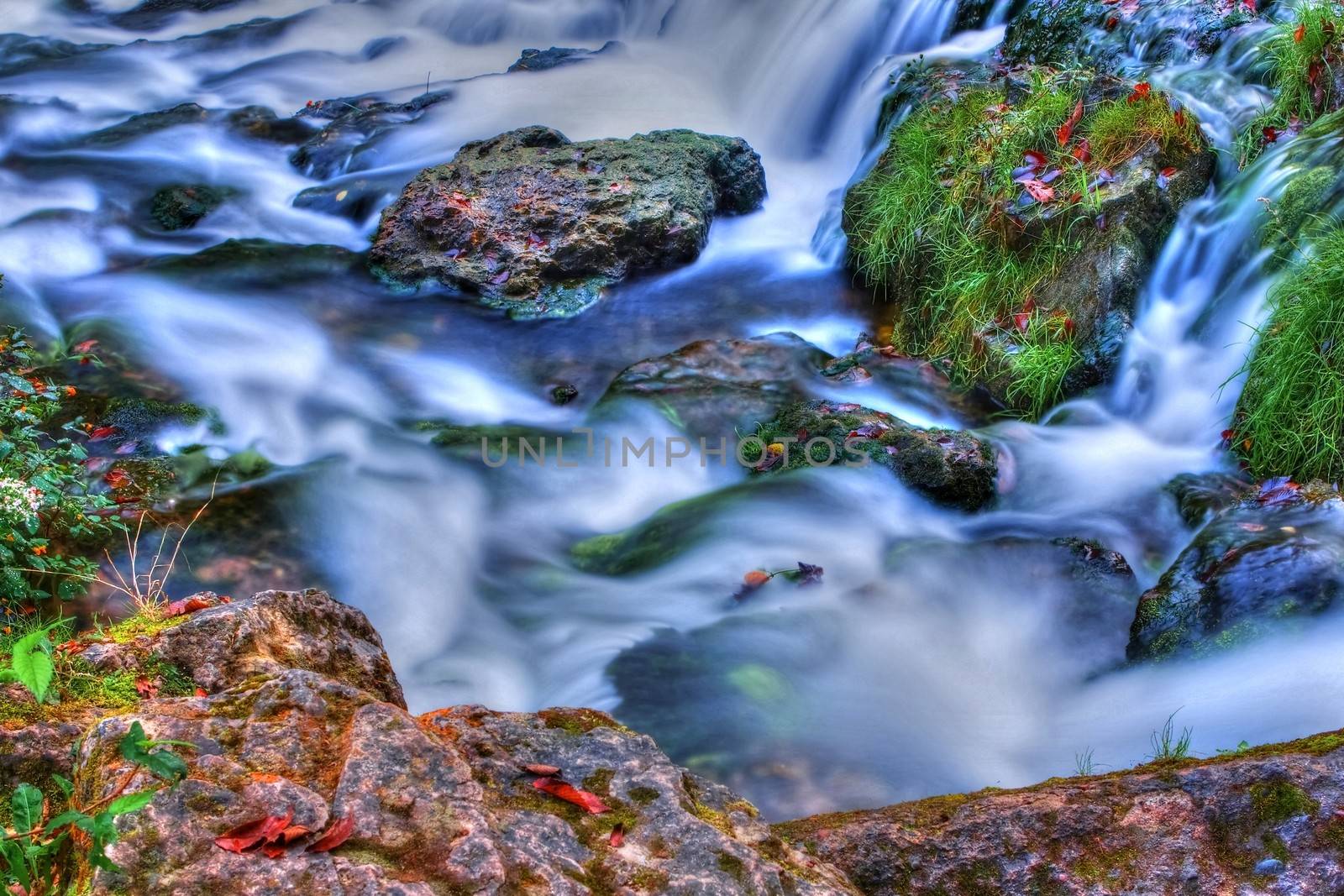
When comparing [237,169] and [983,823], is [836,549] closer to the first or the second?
[983,823]

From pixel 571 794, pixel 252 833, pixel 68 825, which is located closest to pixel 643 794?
pixel 571 794

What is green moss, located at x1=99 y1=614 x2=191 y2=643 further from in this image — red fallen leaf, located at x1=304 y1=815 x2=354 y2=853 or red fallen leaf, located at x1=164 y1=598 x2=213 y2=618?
red fallen leaf, located at x1=304 y1=815 x2=354 y2=853

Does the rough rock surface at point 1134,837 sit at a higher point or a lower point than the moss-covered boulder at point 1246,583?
higher

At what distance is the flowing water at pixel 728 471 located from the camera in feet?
11.7

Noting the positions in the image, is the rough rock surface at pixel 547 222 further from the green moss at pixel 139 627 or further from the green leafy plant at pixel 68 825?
the green leafy plant at pixel 68 825

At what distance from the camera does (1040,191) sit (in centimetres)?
589

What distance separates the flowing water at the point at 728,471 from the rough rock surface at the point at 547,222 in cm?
24

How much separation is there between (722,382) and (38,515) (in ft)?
11.8

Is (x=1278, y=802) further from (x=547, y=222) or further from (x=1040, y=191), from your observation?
(x=547, y=222)

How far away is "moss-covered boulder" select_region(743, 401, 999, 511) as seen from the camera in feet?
15.9

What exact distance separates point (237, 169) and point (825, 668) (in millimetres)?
7484

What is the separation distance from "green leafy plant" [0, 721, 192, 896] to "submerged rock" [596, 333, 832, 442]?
4.10 metres

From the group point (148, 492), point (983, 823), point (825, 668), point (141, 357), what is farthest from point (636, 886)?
point (141, 357)

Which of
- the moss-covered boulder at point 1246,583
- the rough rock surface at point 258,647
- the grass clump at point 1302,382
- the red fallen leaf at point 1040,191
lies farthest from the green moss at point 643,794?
the red fallen leaf at point 1040,191
